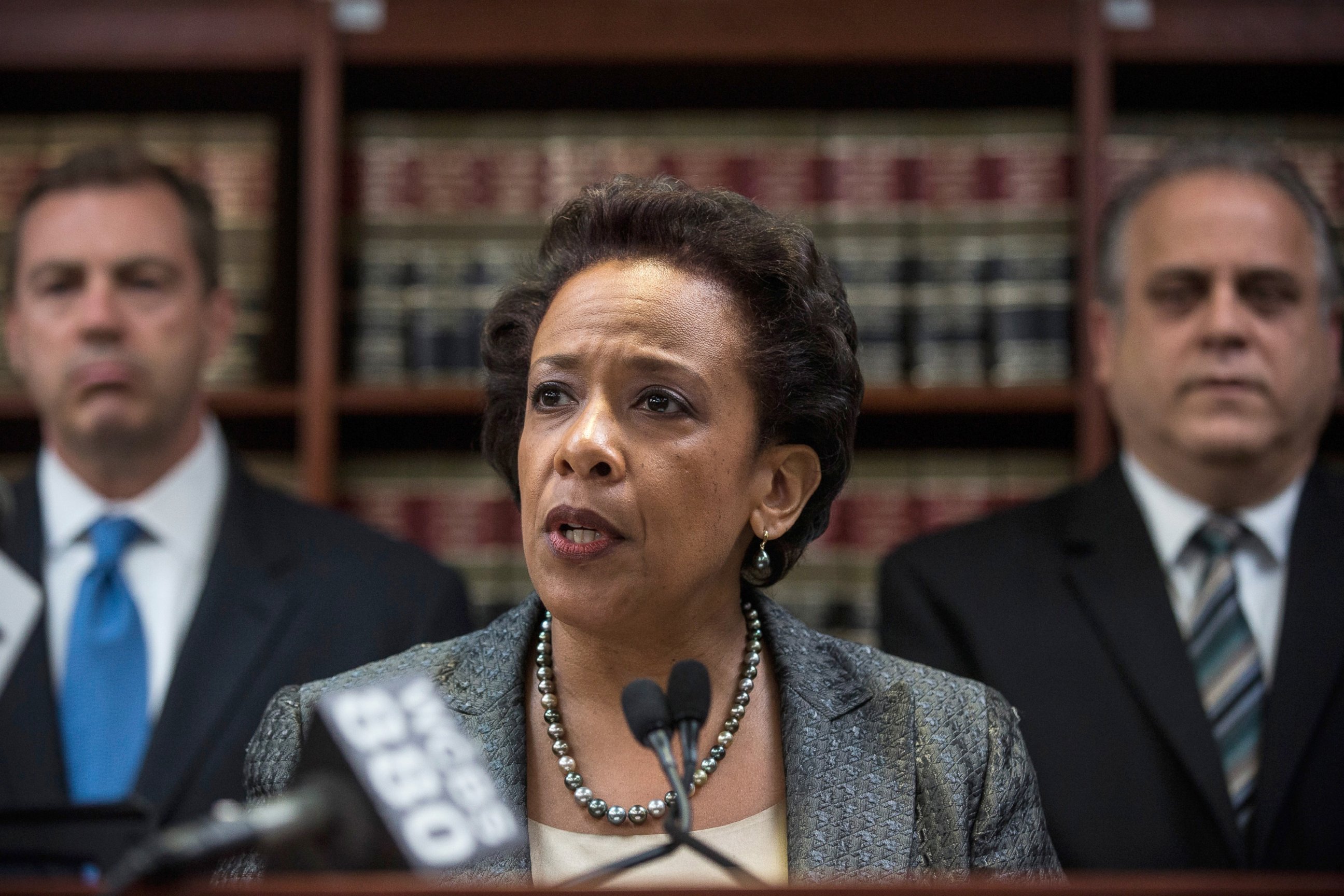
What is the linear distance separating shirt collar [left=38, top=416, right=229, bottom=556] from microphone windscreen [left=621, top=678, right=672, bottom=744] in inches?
57.7

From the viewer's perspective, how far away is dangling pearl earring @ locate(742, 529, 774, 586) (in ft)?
5.60

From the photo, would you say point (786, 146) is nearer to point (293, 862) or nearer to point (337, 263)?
point (337, 263)

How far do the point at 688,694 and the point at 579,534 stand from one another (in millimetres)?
316

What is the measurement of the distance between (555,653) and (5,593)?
0.60 m

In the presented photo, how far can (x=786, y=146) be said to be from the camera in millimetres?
2826

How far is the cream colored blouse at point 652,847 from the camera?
4.90 feet

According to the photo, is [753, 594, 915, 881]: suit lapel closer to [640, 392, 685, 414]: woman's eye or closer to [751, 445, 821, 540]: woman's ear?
[751, 445, 821, 540]: woman's ear

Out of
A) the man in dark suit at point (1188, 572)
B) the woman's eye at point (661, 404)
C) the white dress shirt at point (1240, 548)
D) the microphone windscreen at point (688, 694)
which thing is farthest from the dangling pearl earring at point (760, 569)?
the white dress shirt at point (1240, 548)

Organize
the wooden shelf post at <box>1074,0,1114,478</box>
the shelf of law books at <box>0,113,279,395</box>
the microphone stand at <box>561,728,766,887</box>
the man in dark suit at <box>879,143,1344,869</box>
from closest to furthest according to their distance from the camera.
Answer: the microphone stand at <box>561,728,766,887</box>, the man in dark suit at <box>879,143,1344,869</box>, the wooden shelf post at <box>1074,0,1114,478</box>, the shelf of law books at <box>0,113,279,395</box>

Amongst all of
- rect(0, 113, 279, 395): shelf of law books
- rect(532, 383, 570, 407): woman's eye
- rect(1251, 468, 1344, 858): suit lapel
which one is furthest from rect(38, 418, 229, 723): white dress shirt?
rect(1251, 468, 1344, 858): suit lapel

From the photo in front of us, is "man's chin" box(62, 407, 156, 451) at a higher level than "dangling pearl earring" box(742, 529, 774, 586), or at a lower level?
higher

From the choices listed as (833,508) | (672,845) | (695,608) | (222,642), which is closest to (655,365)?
(695,608)

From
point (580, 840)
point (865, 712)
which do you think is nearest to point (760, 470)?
point (865, 712)

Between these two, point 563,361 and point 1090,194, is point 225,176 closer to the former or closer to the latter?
point 563,361
